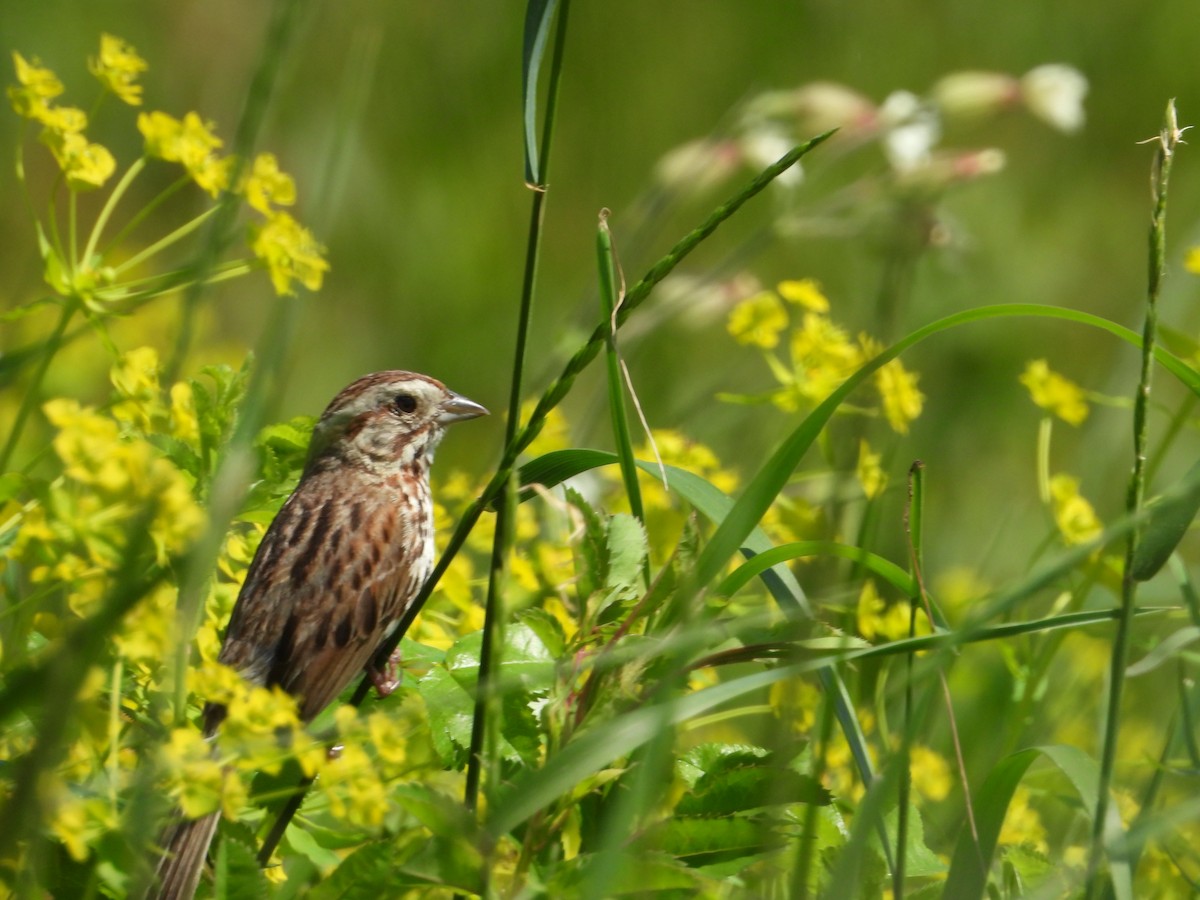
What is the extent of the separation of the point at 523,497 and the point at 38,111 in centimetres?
83

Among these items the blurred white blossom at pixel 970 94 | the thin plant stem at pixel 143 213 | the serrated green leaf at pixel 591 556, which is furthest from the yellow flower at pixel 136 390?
the blurred white blossom at pixel 970 94

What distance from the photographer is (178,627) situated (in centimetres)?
140

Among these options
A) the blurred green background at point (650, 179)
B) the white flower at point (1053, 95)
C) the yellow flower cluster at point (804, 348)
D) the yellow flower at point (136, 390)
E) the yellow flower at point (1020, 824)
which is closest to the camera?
the yellow flower at point (136, 390)

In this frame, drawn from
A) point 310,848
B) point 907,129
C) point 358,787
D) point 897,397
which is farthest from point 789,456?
point 907,129

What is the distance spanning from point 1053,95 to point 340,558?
99.3 inches

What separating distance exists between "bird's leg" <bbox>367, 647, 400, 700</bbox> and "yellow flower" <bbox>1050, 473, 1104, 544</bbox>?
3.62 feet

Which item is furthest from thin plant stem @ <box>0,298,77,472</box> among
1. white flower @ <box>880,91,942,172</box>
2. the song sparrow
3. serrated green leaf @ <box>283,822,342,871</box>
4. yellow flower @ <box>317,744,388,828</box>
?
white flower @ <box>880,91,942,172</box>

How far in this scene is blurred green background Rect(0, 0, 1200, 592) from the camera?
5012 mm

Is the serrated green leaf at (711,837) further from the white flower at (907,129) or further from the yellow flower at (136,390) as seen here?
the white flower at (907,129)

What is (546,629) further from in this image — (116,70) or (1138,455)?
(116,70)

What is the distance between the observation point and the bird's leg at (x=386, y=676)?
2.17 metres

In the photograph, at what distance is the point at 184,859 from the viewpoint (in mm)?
1828

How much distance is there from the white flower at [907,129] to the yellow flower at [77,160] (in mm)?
2031

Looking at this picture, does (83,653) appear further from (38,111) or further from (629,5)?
(629,5)
